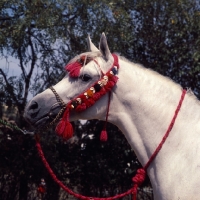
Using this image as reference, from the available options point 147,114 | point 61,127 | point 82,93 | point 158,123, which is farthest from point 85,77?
point 158,123

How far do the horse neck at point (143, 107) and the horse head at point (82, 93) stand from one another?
9 cm

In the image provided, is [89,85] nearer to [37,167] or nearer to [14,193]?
[37,167]

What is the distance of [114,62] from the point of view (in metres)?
3.22

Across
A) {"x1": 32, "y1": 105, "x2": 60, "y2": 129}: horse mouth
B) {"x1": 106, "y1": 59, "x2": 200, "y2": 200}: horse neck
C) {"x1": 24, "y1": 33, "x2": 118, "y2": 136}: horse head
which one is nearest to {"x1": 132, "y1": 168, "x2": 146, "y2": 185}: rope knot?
{"x1": 106, "y1": 59, "x2": 200, "y2": 200}: horse neck

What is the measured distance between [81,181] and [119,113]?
4951 millimetres

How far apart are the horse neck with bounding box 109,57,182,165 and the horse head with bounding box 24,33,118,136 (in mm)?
93

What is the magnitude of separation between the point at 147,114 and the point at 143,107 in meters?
0.06

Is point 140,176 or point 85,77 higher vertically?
point 85,77

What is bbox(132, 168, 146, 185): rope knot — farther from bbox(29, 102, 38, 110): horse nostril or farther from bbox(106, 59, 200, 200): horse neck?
bbox(29, 102, 38, 110): horse nostril

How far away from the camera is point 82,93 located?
126 inches

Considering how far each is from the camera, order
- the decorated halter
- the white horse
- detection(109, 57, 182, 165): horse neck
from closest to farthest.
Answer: the white horse → detection(109, 57, 182, 165): horse neck → the decorated halter

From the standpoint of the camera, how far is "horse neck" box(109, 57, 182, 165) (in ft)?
10.0

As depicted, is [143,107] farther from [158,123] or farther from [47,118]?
[47,118]

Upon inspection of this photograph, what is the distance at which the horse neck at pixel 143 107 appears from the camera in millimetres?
3051
